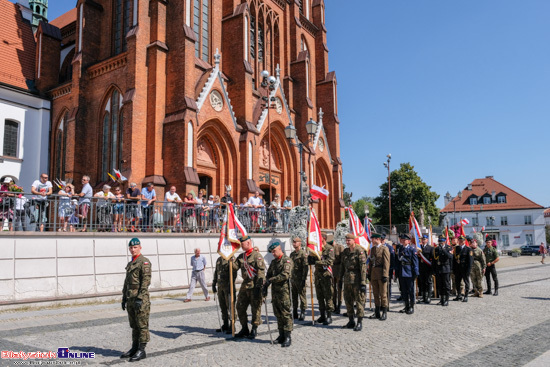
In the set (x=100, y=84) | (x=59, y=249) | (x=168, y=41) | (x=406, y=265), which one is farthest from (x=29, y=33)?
(x=406, y=265)

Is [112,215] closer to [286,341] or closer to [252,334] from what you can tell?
[252,334]

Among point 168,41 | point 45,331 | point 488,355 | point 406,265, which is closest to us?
point 488,355

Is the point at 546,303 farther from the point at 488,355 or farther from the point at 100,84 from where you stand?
the point at 100,84

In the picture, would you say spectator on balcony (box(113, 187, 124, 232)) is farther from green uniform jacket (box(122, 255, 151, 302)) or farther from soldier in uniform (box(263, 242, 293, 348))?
soldier in uniform (box(263, 242, 293, 348))

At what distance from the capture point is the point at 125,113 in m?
20.4

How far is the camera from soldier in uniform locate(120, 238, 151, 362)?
20.8ft

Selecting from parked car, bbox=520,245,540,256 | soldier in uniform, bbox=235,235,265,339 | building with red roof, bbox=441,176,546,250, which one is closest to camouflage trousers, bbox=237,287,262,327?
soldier in uniform, bbox=235,235,265,339

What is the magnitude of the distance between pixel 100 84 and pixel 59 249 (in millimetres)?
13659

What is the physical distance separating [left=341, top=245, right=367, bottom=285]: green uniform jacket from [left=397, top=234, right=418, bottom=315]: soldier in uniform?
2.23 m

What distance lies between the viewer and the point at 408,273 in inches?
421

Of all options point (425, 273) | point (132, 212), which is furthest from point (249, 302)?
point (132, 212)

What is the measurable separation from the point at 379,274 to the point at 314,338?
2964 mm

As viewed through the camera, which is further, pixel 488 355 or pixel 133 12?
pixel 133 12

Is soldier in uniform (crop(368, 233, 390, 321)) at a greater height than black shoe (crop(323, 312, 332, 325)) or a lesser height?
greater
